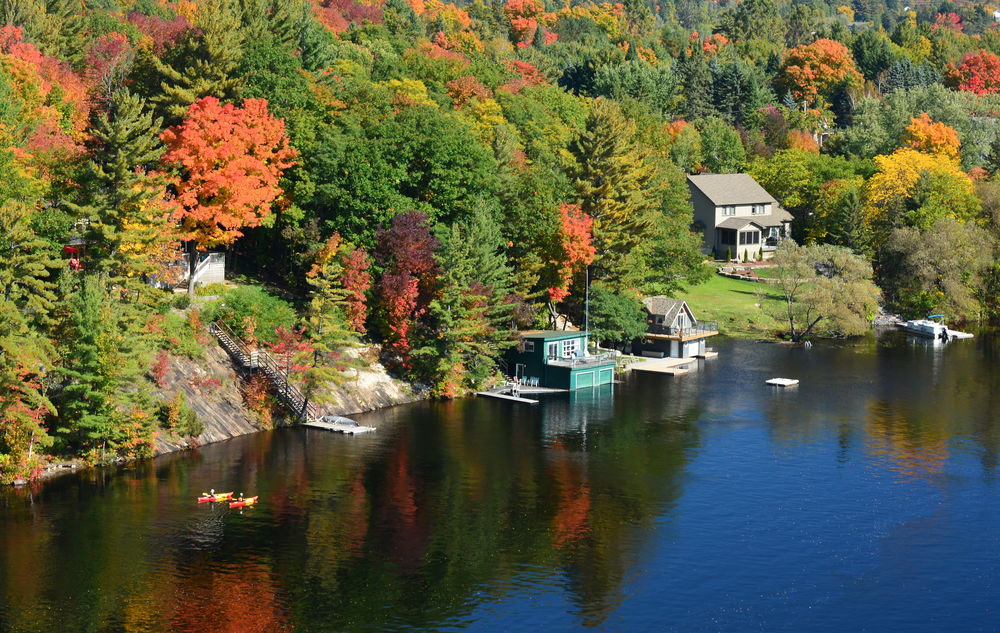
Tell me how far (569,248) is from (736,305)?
35.6m

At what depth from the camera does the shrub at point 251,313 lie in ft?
329

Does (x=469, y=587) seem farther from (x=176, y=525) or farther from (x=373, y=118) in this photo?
(x=373, y=118)

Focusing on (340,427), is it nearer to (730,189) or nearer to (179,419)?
(179,419)

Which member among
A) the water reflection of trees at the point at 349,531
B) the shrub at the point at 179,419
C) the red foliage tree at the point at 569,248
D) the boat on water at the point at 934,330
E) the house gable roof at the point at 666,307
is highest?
the red foliage tree at the point at 569,248

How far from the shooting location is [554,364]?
111875mm

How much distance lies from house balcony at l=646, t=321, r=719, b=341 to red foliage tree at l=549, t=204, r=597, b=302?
11.2 meters

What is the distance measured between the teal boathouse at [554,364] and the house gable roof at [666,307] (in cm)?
1299

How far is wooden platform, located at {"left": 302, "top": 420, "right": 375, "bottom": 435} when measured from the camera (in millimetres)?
94188

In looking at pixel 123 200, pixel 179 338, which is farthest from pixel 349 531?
pixel 123 200

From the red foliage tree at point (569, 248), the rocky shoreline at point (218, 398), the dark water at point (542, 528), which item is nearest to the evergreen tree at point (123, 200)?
the rocky shoreline at point (218, 398)

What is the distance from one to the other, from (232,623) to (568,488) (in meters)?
28.1

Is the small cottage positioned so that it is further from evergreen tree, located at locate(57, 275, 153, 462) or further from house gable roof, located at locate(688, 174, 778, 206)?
evergreen tree, located at locate(57, 275, 153, 462)

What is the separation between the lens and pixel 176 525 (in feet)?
237

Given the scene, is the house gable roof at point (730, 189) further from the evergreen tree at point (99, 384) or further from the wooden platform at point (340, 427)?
the evergreen tree at point (99, 384)
